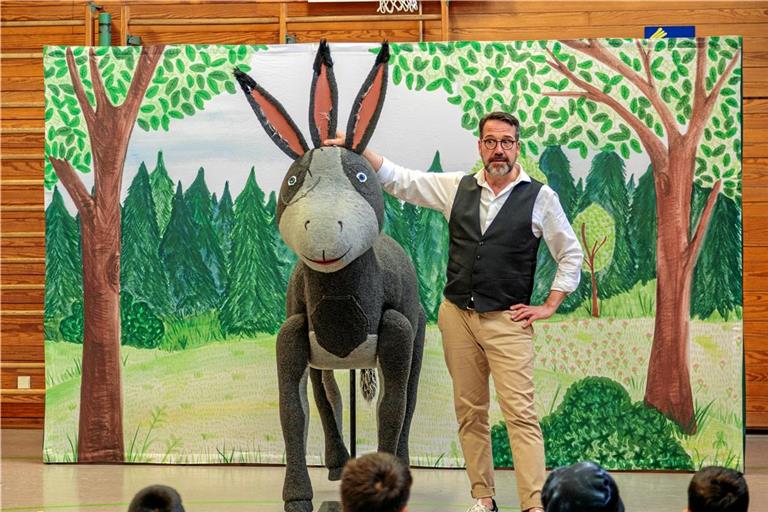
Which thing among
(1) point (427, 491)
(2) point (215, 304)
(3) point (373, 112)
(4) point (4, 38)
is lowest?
(1) point (427, 491)

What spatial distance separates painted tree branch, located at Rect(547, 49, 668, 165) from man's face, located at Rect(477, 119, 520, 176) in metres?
1.23

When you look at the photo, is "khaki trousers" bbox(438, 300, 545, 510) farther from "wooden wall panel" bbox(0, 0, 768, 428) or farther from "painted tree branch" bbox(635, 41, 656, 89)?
"wooden wall panel" bbox(0, 0, 768, 428)

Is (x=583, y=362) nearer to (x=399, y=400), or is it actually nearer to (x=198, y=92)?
(x=399, y=400)

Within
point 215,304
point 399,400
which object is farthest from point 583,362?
point 215,304

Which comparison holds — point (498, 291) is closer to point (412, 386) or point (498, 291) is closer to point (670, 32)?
point (412, 386)

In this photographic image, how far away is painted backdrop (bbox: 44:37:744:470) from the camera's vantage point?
4883 mm

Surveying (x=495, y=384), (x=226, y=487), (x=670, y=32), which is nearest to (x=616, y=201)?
(x=670, y=32)

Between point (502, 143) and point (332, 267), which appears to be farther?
point (502, 143)

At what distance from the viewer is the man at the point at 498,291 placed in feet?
12.4

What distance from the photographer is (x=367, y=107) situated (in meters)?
3.81

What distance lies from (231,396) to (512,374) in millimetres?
1733

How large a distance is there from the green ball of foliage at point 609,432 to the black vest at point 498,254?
1.24 metres

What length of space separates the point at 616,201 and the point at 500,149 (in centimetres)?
130

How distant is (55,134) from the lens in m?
5.13
